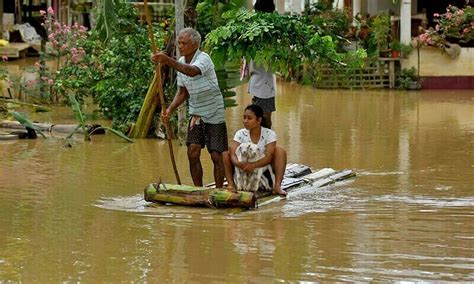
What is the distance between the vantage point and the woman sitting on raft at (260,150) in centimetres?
880

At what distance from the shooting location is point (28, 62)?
30828 mm

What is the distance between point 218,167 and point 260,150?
502mm

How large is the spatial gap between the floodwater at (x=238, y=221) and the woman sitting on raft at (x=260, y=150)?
347 millimetres

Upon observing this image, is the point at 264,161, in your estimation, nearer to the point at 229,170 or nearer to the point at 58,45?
the point at 229,170

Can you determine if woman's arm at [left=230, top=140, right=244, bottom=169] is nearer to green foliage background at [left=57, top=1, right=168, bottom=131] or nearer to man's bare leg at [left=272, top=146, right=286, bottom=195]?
man's bare leg at [left=272, top=146, right=286, bottom=195]

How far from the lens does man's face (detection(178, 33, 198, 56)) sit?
8.80 metres

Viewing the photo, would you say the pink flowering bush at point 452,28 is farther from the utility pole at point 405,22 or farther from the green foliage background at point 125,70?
the green foliage background at point 125,70

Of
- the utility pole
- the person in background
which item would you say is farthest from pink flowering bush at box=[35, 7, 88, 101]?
the utility pole

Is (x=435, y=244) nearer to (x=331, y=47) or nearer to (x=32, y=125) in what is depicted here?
(x=331, y=47)

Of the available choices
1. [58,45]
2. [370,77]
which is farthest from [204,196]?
[370,77]

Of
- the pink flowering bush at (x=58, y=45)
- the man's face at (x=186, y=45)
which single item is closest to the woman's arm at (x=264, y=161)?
the man's face at (x=186, y=45)

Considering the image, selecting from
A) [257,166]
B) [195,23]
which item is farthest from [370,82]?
[257,166]

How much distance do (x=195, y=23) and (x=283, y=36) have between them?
213 centimetres

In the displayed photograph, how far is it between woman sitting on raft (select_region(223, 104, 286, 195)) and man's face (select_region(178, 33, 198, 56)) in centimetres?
73
